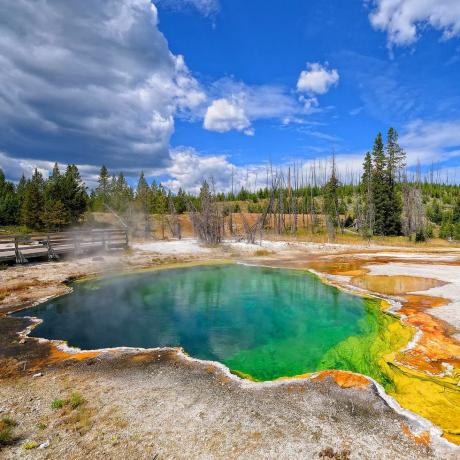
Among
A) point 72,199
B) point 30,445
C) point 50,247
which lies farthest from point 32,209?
point 30,445

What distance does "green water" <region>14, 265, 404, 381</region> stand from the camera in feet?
34.3

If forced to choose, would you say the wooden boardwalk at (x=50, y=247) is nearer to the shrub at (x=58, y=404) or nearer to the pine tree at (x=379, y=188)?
the shrub at (x=58, y=404)

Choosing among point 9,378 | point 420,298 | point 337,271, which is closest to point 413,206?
point 337,271

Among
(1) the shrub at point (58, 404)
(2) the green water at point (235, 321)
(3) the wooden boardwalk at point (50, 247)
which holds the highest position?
(3) the wooden boardwalk at point (50, 247)

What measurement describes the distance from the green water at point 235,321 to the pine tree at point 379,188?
120ft

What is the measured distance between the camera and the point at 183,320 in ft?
47.0

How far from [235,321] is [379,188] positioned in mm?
48580

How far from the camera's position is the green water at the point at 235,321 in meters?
10.4

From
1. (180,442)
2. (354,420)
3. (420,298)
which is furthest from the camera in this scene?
(420,298)

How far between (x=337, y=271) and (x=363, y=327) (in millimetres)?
10341

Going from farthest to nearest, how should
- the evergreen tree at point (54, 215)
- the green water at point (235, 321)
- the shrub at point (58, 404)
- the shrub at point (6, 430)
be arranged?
the evergreen tree at point (54, 215), the green water at point (235, 321), the shrub at point (58, 404), the shrub at point (6, 430)

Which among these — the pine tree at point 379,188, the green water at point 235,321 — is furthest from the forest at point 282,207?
the green water at point 235,321

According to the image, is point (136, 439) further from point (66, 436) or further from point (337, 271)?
point (337, 271)

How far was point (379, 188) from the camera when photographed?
54438 mm
